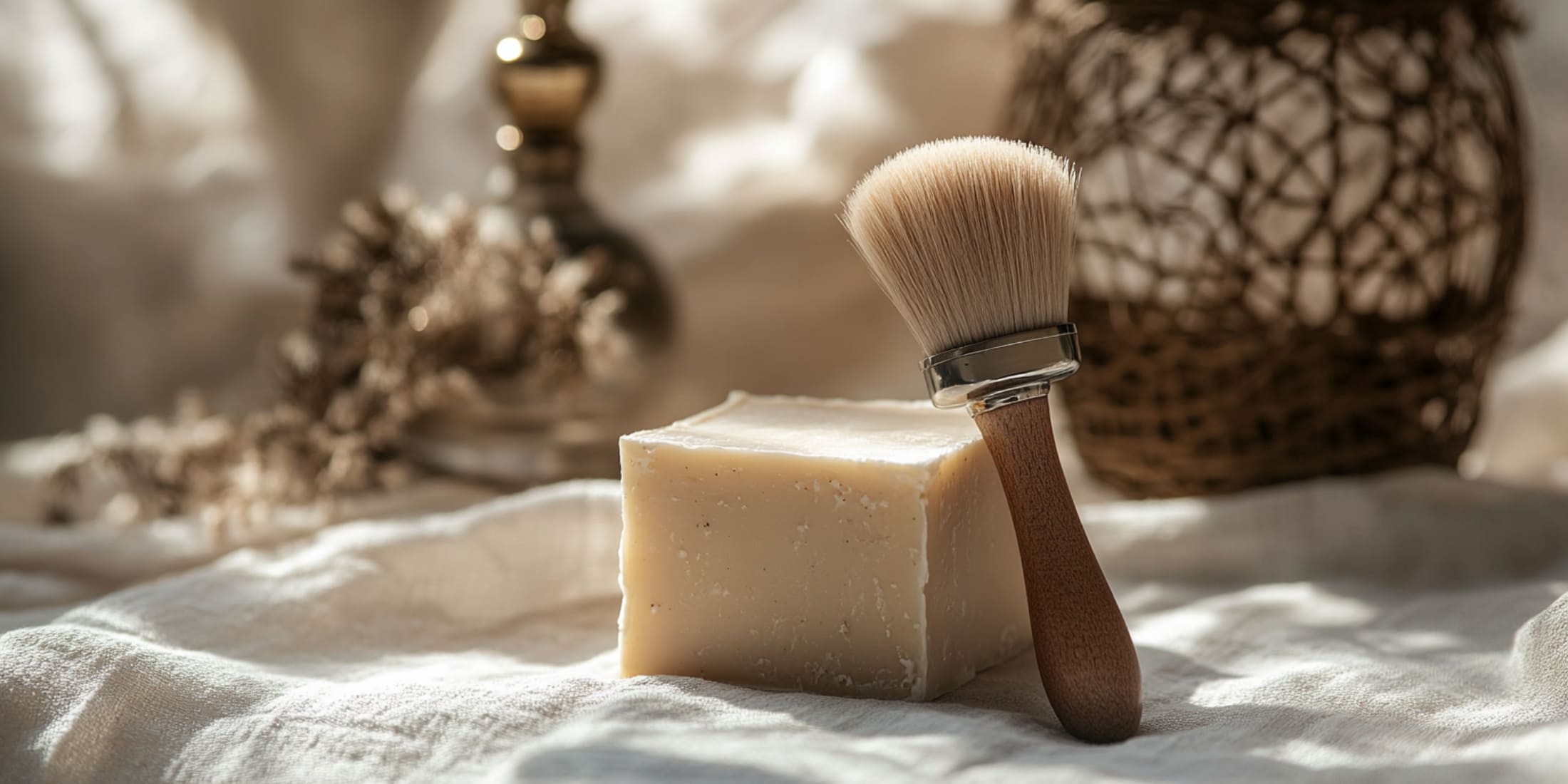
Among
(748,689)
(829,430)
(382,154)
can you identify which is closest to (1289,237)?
(829,430)

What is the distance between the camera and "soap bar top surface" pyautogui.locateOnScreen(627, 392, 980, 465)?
68cm

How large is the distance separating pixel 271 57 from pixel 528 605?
935 mm

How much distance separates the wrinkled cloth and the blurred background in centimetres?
55

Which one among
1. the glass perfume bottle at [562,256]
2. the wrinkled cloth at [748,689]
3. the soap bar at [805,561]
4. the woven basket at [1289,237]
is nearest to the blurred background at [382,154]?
the glass perfume bottle at [562,256]

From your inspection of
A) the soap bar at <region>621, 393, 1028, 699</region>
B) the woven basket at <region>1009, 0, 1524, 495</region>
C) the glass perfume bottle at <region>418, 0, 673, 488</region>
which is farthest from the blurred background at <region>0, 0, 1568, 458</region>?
the soap bar at <region>621, 393, 1028, 699</region>

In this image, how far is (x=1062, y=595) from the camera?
617 millimetres

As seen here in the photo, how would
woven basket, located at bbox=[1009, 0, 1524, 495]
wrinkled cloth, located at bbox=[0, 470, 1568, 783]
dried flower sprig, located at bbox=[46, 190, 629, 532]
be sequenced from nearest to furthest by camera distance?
1. wrinkled cloth, located at bbox=[0, 470, 1568, 783]
2. woven basket, located at bbox=[1009, 0, 1524, 495]
3. dried flower sprig, located at bbox=[46, 190, 629, 532]

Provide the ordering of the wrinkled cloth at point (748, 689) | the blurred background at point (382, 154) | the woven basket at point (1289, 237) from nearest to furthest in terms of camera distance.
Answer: the wrinkled cloth at point (748, 689), the woven basket at point (1289, 237), the blurred background at point (382, 154)

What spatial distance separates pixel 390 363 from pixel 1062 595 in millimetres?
637

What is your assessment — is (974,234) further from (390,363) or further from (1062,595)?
(390,363)

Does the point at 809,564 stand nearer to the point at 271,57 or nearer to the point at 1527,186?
the point at 1527,186

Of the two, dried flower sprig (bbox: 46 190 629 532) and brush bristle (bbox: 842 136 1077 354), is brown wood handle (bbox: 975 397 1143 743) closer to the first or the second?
brush bristle (bbox: 842 136 1077 354)

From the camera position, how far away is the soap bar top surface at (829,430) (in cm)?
68

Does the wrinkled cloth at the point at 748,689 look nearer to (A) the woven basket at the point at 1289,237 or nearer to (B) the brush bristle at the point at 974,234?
(A) the woven basket at the point at 1289,237
